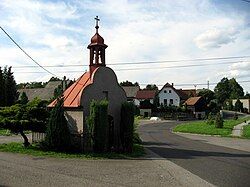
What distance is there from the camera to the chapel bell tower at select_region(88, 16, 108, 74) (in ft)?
81.6

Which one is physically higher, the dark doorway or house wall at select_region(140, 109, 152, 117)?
house wall at select_region(140, 109, 152, 117)

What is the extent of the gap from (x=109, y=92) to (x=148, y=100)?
59.0 m

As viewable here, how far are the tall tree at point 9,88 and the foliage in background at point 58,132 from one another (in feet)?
95.5

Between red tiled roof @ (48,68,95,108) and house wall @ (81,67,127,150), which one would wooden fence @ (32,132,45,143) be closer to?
red tiled roof @ (48,68,95,108)

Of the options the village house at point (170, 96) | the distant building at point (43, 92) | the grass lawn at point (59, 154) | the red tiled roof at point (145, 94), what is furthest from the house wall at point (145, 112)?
the grass lawn at point (59, 154)

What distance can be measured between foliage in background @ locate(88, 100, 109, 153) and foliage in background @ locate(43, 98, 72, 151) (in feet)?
4.75

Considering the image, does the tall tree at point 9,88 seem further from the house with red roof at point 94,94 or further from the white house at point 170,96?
the white house at point 170,96

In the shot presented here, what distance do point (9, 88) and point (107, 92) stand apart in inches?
1169

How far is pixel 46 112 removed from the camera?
23.0 metres

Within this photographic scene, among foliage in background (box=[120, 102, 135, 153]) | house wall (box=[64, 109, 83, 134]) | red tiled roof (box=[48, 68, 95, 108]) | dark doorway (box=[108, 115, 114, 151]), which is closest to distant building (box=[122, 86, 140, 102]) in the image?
red tiled roof (box=[48, 68, 95, 108])

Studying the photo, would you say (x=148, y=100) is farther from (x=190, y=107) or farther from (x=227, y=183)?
(x=227, y=183)

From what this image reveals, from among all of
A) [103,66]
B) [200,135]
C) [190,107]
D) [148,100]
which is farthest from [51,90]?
[103,66]

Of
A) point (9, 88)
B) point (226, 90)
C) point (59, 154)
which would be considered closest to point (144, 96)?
point (9, 88)

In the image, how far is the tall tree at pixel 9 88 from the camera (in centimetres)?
4872
